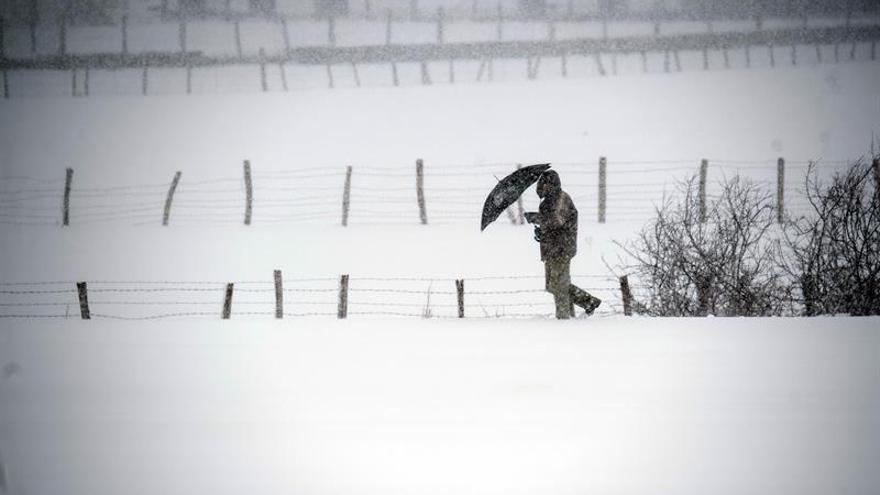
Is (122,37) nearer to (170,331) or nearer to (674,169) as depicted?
(674,169)

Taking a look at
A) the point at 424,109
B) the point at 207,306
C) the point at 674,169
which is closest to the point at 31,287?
the point at 207,306

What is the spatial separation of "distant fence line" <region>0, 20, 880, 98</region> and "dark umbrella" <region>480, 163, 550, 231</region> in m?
25.7

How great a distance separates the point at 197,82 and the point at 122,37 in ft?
17.4

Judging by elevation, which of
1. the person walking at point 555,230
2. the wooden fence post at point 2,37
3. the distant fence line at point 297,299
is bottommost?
the distant fence line at point 297,299

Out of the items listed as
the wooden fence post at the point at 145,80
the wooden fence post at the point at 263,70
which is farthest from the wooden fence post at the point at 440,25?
the wooden fence post at the point at 145,80

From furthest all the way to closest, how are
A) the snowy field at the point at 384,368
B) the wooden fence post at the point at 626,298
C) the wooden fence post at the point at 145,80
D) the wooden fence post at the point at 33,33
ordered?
1. the wooden fence post at the point at 33,33
2. the wooden fence post at the point at 145,80
3. the wooden fence post at the point at 626,298
4. the snowy field at the point at 384,368

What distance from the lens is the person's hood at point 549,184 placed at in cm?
888

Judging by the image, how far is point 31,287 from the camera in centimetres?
1282

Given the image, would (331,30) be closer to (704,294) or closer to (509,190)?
(509,190)

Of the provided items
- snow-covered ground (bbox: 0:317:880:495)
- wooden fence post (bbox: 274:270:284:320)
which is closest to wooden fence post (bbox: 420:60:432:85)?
wooden fence post (bbox: 274:270:284:320)

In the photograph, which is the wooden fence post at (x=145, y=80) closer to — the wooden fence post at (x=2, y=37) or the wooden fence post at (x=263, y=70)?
the wooden fence post at (x=263, y=70)

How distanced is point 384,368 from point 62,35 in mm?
34991

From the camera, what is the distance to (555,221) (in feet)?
29.0

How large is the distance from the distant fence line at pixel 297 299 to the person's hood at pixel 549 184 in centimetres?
194
